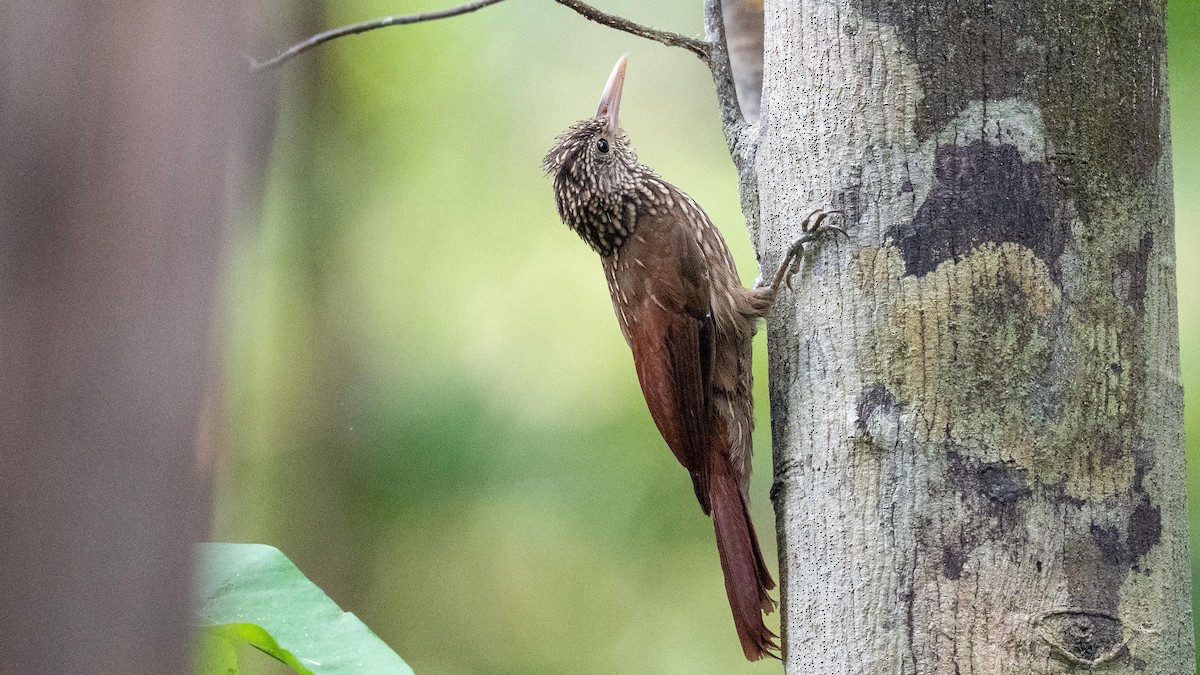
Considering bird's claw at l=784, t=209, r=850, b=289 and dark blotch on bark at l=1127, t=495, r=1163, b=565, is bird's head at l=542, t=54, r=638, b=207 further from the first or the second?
dark blotch on bark at l=1127, t=495, r=1163, b=565

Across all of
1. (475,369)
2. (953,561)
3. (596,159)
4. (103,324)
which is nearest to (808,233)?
(953,561)

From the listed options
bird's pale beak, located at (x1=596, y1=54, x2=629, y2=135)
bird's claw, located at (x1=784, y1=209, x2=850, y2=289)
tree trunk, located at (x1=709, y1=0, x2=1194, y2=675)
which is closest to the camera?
tree trunk, located at (x1=709, y1=0, x2=1194, y2=675)

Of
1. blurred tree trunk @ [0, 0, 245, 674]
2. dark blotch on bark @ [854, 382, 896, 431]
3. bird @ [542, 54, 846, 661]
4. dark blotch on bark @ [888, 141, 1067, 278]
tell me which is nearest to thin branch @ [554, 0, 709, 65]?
bird @ [542, 54, 846, 661]

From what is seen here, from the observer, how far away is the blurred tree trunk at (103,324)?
88 cm

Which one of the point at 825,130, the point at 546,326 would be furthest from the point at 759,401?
the point at 825,130

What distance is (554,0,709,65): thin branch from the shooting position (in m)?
2.66

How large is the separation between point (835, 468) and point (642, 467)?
3.13 m

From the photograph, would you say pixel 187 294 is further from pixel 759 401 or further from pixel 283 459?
pixel 283 459

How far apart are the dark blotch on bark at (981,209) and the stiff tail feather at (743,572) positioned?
81 cm

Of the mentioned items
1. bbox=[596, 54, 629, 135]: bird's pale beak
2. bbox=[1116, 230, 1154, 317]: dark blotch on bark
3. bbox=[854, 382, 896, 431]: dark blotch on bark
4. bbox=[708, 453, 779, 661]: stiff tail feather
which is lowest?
bbox=[708, 453, 779, 661]: stiff tail feather

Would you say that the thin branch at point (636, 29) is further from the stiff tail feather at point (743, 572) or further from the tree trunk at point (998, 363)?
the stiff tail feather at point (743, 572)

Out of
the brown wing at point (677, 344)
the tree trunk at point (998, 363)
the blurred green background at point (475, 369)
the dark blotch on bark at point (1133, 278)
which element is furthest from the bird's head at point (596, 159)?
the blurred green background at point (475, 369)

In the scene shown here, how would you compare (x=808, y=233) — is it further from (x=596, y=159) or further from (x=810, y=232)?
(x=596, y=159)

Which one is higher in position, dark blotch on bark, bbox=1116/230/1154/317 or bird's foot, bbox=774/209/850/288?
bird's foot, bbox=774/209/850/288
